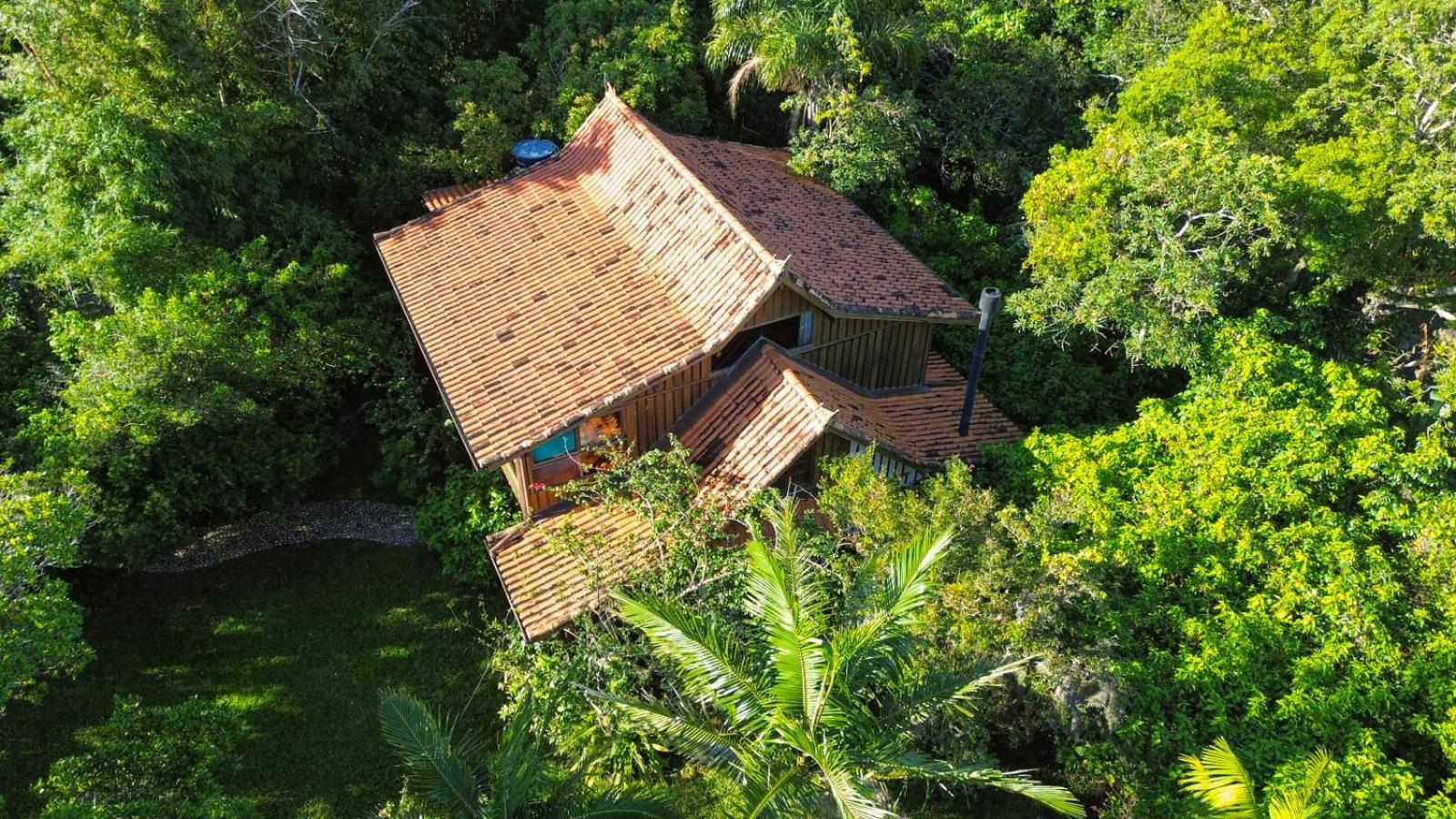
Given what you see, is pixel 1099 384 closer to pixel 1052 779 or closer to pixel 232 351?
pixel 1052 779

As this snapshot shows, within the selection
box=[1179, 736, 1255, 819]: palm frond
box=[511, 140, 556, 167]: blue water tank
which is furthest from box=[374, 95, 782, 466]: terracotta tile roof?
box=[1179, 736, 1255, 819]: palm frond

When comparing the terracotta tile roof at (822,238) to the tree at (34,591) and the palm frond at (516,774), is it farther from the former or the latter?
the tree at (34,591)

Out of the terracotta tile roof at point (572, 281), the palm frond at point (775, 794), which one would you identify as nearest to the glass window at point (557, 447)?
the terracotta tile roof at point (572, 281)

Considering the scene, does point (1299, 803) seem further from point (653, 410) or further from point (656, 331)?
point (656, 331)

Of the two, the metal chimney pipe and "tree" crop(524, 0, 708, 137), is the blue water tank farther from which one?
the metal chimney pipe

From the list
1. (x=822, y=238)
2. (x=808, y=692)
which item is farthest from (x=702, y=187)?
(x=808, y=692)
